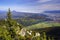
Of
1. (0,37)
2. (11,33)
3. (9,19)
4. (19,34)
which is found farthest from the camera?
(9,19)

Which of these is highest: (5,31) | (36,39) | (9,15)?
(9,15)

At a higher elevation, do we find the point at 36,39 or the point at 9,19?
the point at 9,19

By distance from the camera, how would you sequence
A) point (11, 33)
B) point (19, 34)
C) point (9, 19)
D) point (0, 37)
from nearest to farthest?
1. point (0, 37)
2. point (11, 33)
3. point (19, 34)
4. point (9, 19)

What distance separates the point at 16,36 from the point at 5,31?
309cm

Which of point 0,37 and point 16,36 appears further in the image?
point 16,36

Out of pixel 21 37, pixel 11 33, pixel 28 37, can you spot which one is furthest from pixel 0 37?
pixel 28 37

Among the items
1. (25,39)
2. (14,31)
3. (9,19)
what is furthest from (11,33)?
(9,19)

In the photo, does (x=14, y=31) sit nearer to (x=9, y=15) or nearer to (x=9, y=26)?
(x=9, y=26)

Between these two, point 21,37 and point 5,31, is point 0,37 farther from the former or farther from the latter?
point 21,37

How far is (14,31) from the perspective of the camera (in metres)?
44.1

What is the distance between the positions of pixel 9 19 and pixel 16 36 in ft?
25.0

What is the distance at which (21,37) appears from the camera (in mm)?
46000

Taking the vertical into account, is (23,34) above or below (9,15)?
below

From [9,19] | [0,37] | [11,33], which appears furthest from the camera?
[9,19]
